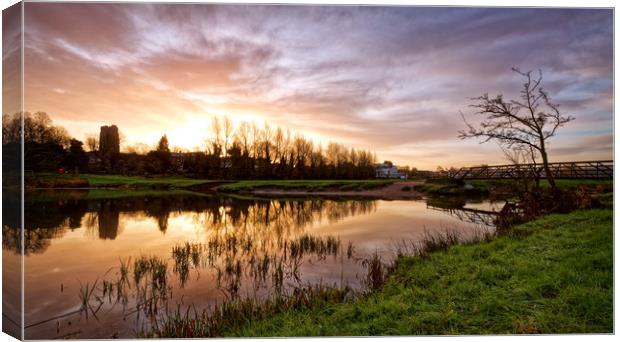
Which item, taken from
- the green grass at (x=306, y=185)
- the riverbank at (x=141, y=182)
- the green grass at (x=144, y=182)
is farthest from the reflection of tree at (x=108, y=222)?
the green grass at (x=144, y=182)

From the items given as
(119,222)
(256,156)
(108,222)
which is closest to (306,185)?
(256,156)

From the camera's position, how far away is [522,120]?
6.45 meters

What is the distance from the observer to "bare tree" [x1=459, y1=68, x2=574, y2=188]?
19.0ft

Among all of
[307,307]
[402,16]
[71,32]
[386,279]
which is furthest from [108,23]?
[386,279]

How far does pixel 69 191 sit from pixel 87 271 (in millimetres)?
19429

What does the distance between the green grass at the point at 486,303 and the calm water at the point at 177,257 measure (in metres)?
0.98

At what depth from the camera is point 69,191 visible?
21438mm

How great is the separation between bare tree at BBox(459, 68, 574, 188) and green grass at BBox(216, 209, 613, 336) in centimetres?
207

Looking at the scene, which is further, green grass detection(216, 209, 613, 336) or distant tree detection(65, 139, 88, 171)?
distant tree detection(65, 139, 88, 171)

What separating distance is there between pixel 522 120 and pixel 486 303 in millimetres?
4280

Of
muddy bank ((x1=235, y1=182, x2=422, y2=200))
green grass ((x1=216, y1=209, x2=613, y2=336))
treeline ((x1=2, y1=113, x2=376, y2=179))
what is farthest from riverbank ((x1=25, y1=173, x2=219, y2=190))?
green grass ((x1=216, y1=209, x2=613, y2=336))

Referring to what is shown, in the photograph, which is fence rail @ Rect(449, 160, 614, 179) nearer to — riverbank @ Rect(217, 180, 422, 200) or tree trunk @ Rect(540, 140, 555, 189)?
tree trunk @ Rect(540, 140, 555, 189)

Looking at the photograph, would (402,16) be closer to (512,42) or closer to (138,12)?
(512,42)

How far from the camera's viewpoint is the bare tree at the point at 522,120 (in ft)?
19.0
